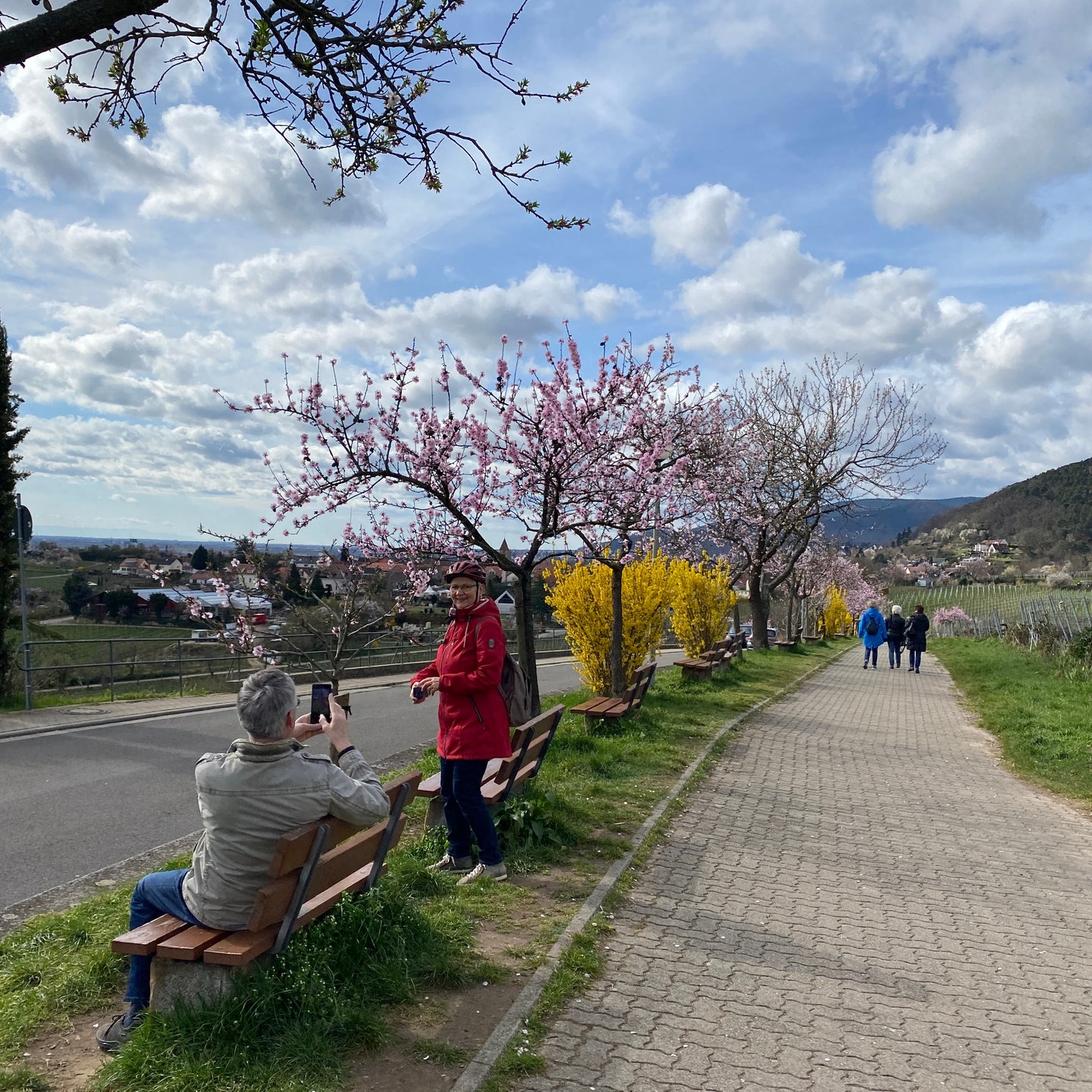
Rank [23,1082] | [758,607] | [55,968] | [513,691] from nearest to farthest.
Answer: [23,1082]
[55,968]
[513,691]
[758,607]

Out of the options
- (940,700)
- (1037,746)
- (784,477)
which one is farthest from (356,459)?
(784,477)

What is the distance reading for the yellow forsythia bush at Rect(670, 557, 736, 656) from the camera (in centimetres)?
2105

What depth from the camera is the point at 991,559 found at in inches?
3841

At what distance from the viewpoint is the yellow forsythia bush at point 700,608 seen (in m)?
21.0

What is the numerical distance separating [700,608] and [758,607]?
332 inches

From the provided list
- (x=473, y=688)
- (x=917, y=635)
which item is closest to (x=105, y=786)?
(x=473, y=688)

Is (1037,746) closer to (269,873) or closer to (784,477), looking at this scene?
(269,873)

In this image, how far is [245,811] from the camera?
3.59 meters

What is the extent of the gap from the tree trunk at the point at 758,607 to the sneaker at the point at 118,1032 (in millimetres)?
24844

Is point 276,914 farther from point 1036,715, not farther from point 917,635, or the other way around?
point 917,635

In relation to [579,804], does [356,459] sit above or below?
above

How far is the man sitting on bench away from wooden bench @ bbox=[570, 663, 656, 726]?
740cm

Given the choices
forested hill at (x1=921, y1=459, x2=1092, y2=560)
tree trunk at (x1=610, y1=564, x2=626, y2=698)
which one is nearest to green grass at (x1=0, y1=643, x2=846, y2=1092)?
tree trunk at (x1=610, y1=564, x2=626, y2=698)

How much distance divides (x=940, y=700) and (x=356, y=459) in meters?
13.4
